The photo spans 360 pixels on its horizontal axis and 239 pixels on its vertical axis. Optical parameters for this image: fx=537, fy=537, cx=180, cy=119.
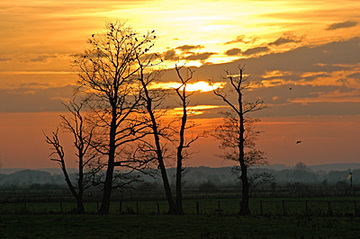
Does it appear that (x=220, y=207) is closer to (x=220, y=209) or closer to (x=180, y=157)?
(x=220, y=209)

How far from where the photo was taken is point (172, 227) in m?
41.0

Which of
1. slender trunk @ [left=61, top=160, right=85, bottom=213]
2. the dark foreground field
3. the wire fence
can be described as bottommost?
the dark foreground field

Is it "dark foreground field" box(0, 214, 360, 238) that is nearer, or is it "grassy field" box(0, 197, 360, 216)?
"dark foreground field" box(0, 214, 360, 238)

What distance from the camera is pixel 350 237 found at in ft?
117

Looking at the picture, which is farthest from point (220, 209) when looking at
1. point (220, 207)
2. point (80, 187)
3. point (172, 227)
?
point (172, 227)

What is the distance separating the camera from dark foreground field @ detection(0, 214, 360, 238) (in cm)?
3625

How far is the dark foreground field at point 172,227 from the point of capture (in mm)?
36250

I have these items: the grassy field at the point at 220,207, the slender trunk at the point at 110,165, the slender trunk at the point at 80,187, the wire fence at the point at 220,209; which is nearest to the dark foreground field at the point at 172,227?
the slender trunk at the point at 110,165

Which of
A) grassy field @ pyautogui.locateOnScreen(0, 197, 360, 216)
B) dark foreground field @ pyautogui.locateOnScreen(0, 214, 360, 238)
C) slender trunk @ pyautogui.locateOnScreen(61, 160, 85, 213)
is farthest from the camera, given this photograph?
grassy field @ pyautogui.locateOnScreen(0, 197, 360, 216)

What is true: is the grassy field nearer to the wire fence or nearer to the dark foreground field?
the wire fence

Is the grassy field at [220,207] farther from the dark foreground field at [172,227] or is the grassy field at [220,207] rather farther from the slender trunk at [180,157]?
the dark foreground field at [172,227]

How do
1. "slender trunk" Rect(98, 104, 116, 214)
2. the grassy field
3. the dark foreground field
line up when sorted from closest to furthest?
the dark foreground field, "slender trunk" Rect(98, 104, 116, 214), the grassy field

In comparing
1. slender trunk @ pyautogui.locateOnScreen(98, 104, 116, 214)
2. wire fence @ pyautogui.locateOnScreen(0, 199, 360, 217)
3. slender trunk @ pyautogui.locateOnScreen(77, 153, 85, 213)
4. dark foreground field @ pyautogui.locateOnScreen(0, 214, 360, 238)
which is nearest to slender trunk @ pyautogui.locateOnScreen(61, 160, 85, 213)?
slender trunk @ pyautogui.locateOnScreen(77, 153, 85, 213)

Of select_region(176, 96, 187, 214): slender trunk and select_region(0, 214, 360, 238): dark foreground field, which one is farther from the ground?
select_region(176, 96, 187, 214): slender trunk
